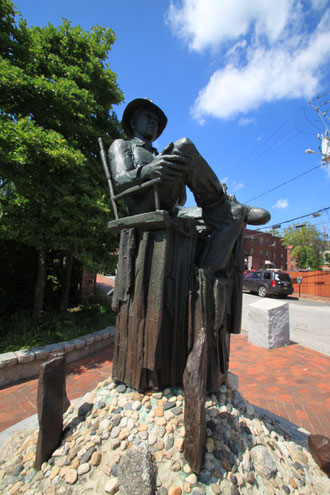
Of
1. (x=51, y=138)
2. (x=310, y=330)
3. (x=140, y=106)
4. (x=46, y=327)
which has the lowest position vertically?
(x=310, y=330)

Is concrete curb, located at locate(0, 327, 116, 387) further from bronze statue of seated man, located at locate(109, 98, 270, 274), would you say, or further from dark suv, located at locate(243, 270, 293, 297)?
dark suv, located at locate(243, 270, 293, 297)

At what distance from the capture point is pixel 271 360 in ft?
16.3

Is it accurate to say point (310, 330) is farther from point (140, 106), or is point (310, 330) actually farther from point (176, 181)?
point (140, 106)

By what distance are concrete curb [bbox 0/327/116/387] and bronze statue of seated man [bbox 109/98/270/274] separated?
241 cm

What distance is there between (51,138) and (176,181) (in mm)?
3008

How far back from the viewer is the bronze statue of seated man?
1.88m

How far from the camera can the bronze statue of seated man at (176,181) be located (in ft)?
6.17

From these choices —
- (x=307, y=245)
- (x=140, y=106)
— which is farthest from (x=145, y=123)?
(x=307, y=245)

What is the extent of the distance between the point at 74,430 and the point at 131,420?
0.46 metres

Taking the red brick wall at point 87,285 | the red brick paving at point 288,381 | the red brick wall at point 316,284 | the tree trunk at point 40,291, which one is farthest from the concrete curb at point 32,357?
the red brick wall at point 316,284

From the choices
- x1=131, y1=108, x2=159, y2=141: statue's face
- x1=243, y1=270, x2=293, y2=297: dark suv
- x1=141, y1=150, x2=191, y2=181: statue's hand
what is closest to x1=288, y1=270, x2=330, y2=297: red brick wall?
x1=243, y1=270, x2=293, y2=297: dark suv

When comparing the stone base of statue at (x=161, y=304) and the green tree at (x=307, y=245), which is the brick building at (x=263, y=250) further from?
the stone base of statue at (x=161, y=304)

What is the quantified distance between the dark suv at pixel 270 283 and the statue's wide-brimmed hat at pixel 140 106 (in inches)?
583

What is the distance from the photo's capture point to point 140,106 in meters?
2.45
